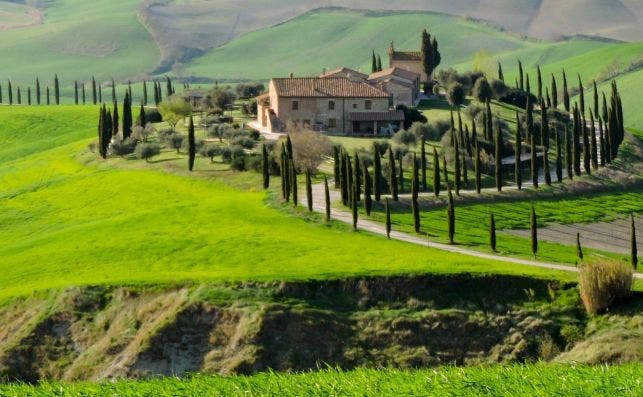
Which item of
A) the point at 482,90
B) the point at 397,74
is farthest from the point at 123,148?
the point at 482,90

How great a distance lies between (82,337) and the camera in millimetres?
71000

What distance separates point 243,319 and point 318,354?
5.08 metres

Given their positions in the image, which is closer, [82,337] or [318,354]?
[318,354]

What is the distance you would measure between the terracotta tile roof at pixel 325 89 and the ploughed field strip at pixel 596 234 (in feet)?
134

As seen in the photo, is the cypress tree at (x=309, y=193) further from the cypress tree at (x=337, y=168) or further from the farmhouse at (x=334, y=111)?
the farmhouse at (x=334, y=111)

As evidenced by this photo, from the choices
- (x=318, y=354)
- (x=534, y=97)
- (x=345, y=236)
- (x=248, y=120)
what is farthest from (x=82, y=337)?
(x=534, y=97)

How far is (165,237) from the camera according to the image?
87625 mm

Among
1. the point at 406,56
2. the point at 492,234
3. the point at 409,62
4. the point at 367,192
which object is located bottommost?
the point at 492,234

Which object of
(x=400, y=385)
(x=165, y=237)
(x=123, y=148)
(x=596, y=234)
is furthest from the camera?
(x=123, y=148)

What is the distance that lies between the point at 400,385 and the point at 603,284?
3410 cm

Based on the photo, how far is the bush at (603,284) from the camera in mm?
66688

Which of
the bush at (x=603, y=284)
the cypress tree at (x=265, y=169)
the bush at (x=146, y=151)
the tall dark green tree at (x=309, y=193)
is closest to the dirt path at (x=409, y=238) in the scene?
the tall dark green tree at (x=309, y=193)

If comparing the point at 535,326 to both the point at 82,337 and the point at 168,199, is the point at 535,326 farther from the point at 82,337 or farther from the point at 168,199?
the point at 168,199

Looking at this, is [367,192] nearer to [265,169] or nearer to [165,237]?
[265,169]
